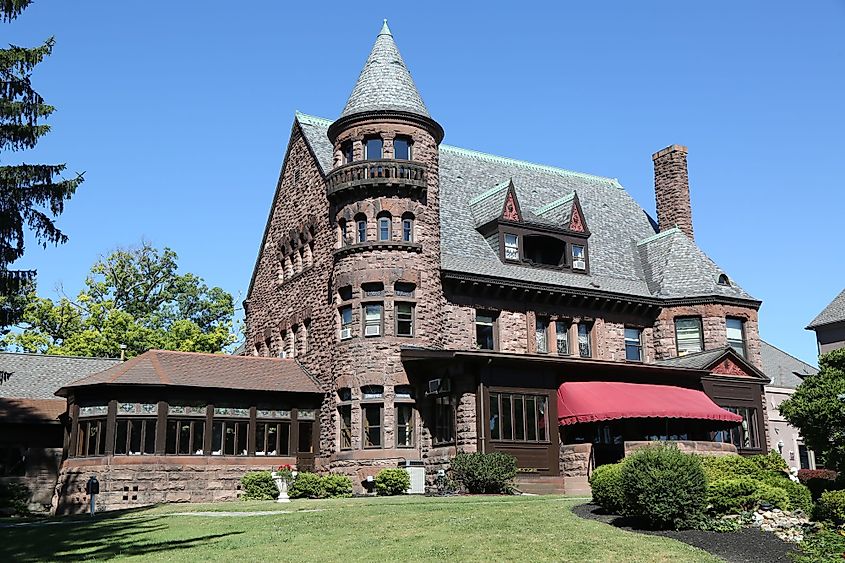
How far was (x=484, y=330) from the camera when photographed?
37.8 metres

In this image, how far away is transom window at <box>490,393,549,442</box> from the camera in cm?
3225

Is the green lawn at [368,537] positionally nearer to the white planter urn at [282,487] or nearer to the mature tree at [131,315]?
the white planter urn at [282,487]

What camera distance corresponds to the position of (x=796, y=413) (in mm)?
24703

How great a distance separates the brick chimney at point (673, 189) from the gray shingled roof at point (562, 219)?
131cm

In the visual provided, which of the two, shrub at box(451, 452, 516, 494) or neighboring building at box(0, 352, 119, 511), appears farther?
neighboring building at box(0, 352, 119, 511)

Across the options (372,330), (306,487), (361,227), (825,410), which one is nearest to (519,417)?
(372,330)

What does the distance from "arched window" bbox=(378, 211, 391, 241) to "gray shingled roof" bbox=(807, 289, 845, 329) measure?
43357mm

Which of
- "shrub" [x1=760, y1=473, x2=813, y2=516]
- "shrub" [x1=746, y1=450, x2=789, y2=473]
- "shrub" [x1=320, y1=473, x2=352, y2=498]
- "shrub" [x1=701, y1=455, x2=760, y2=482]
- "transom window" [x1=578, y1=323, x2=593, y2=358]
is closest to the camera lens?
"shrub" [x1=760, y1=473, x2=813, y2=516]

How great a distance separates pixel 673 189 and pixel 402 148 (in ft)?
54.4

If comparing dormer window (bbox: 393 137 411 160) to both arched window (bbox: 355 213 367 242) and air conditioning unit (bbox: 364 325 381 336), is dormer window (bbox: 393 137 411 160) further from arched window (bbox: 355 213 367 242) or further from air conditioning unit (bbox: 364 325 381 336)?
air conditioning unit (bbox: 364 325 381 336)

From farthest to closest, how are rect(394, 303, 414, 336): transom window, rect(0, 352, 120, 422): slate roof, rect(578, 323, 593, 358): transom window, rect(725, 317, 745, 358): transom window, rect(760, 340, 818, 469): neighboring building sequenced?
rect(760, 340, 818, 469): neighboring building, rect(725, 317, 745, 358): transom window, rect(578, 323, 593, 358): transom window, rect(0, 352, 120, 422): slate roof, rect(394, 303, 414, 336): transom window

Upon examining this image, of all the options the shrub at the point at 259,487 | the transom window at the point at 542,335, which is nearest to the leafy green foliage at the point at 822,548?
the shrub at the point at 259,487

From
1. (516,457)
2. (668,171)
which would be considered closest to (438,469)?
(516,457)

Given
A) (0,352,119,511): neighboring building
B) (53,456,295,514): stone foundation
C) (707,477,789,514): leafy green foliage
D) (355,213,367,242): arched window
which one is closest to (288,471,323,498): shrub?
(53,456,295,514): stone foundation
